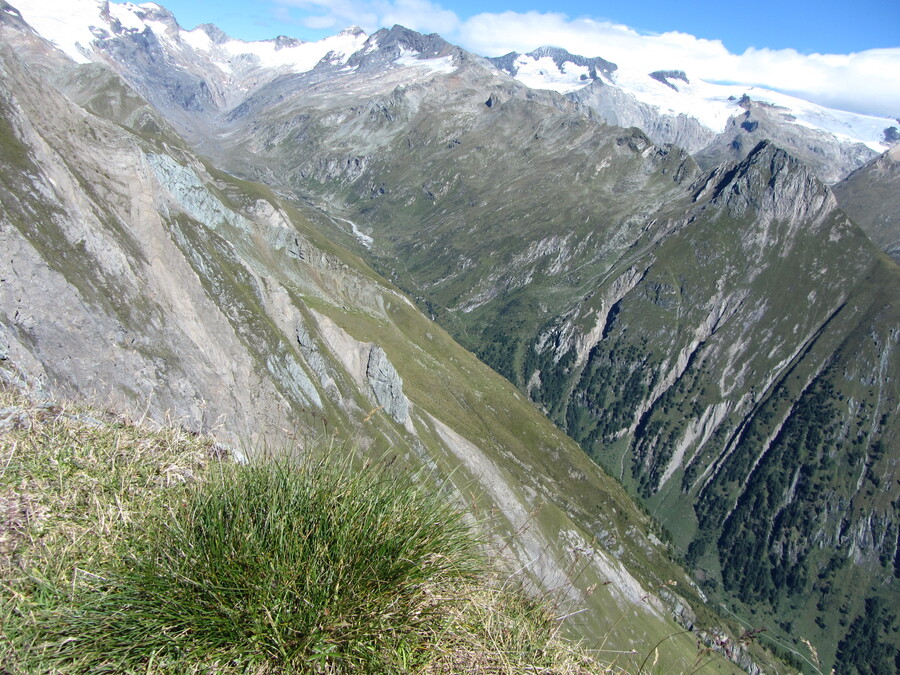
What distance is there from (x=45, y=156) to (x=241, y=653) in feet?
220

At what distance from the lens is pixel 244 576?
538cm

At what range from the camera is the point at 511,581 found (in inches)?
321

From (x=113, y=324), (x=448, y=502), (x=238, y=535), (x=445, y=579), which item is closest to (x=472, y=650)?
(x=445, y=579)

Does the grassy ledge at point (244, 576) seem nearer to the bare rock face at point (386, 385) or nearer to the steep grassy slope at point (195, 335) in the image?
the steep grassy slope at point (195, 335)

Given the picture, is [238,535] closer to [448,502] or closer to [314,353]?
[448,502]

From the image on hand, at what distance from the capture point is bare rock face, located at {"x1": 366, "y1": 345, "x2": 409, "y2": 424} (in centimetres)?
11312

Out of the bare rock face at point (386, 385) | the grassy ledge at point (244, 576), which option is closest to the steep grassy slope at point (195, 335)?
the bare rock face at point (386, 385)

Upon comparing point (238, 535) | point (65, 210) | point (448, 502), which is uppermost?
point (448, 502)

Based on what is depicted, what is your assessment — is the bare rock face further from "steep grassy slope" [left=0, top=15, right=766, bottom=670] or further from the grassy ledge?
the grassy ledge

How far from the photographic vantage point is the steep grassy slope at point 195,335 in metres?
11.2

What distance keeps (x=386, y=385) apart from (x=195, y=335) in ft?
173

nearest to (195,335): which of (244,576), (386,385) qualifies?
(386,385)

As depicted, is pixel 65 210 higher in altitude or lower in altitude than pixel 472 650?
lower

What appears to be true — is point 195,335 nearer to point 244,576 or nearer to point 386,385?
point 386,385
